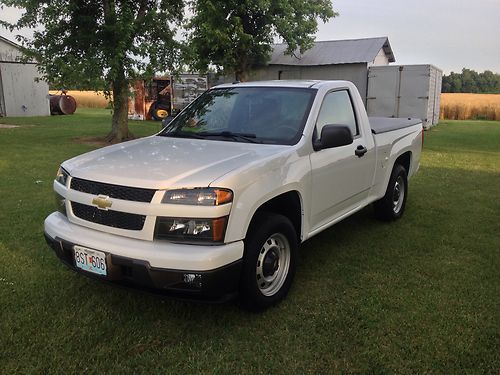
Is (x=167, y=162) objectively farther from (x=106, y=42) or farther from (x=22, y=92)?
(x=22, y=92)

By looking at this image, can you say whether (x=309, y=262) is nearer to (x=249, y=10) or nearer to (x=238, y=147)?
(x=238, y=147)

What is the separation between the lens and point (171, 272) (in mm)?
2818

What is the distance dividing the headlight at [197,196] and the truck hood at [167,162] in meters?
0.04

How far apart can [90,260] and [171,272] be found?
65cm

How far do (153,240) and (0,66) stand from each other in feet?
86.3

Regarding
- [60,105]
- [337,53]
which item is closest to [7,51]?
[60,105]

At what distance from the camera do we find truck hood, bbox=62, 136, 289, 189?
2975 millimetres

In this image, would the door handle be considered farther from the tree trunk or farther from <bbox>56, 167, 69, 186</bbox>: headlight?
the tree trunk

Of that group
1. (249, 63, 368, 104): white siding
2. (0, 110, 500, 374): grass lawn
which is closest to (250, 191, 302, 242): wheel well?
(0, 110, 500, 374): grass lawn

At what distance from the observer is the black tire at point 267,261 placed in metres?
3.18

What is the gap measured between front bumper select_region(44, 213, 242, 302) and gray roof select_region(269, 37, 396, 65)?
843 inches

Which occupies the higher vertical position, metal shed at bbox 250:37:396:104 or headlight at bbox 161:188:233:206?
metal shed at bbox 250:37:396:104

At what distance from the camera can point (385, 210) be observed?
5.74 metres

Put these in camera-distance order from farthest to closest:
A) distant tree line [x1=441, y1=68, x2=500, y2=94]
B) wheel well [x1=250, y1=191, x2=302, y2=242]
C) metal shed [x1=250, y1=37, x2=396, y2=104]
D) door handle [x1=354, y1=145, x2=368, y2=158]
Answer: distant tree line [x1=441, y1=68, x2=500, y2=94] < metal shed [x1=250, y1=37, x2=396, y2=104] < door handle [x1=354, y1=145, x2=368, y2=158] < wheel well [x1=250, y1=191, x2=302, y2=242]
